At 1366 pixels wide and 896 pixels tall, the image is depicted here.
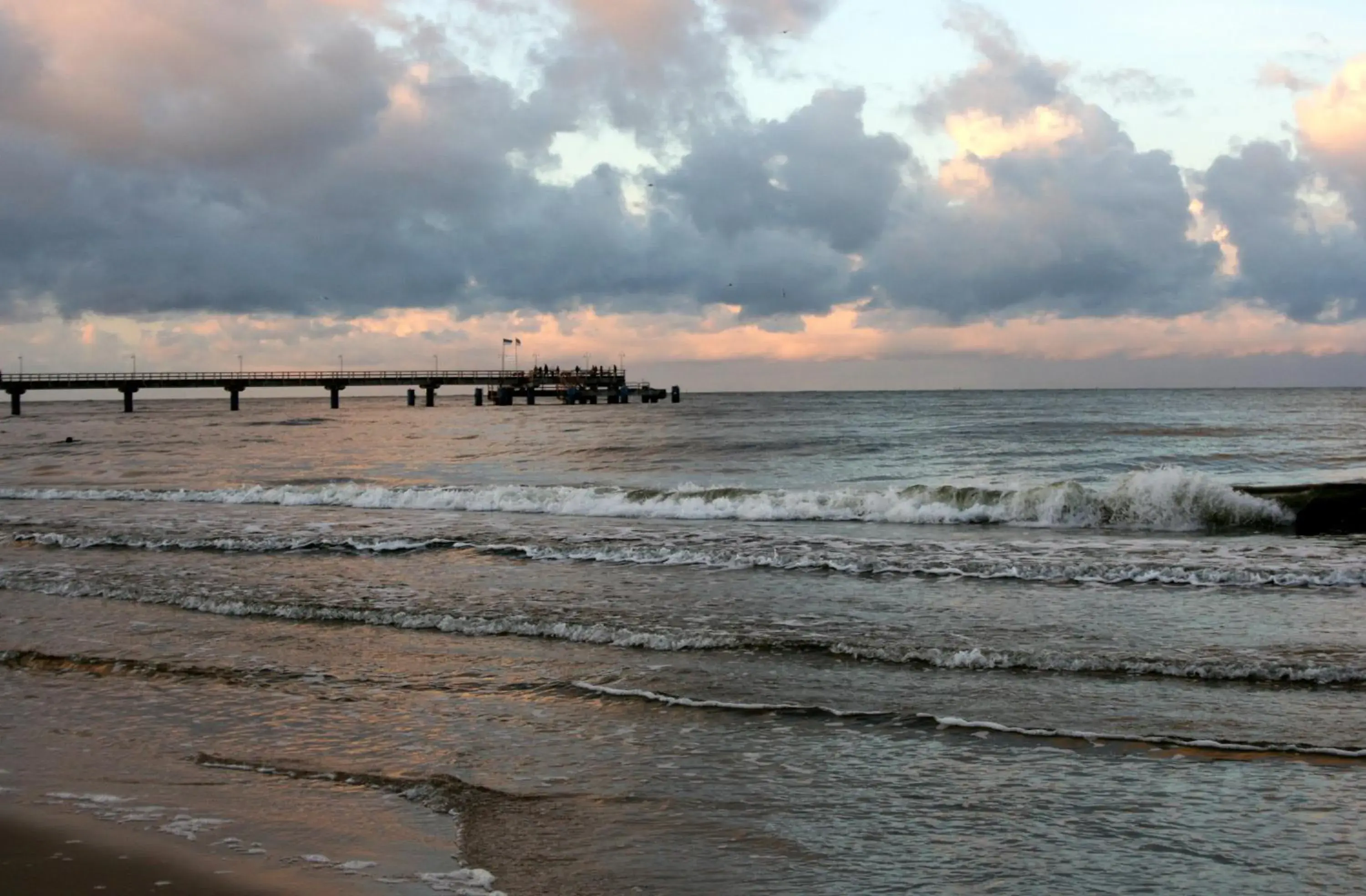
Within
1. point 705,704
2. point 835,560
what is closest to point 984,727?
point 705,704

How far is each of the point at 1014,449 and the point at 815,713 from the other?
33.2m

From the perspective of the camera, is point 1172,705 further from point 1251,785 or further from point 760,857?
point 760,857

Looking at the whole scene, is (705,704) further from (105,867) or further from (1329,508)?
(1329,508)

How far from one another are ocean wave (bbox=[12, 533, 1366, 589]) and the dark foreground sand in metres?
9.29

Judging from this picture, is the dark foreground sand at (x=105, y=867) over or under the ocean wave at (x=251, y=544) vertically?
over

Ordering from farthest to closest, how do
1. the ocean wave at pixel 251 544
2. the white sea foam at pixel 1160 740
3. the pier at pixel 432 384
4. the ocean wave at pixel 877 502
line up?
the pier at pixel 432 384, the ocean wave at pixel 877 502, the ocean wave at pixel 251 544, the white sea foam at pixel 1160 740

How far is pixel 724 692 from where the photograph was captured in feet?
25.8

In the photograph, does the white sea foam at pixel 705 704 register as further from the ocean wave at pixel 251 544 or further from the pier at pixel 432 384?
the pier at pixel 432 384

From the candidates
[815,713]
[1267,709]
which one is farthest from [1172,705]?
[815,713]

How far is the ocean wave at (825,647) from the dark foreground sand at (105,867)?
15.8 ft

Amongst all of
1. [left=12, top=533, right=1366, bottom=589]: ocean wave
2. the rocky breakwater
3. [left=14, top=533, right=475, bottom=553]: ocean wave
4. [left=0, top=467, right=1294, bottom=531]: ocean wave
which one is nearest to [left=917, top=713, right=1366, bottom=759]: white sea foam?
[left=12, top=533, right=1366, bottom=589]: ocean wave

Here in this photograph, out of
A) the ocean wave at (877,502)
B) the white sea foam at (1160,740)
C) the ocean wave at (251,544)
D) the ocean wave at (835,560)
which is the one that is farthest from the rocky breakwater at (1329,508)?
the ocean wave at (251,544)

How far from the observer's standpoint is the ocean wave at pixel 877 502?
730 inches

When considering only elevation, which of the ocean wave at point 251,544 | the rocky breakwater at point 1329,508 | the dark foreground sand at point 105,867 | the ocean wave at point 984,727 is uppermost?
the rocky breakwater at point 1329,508
